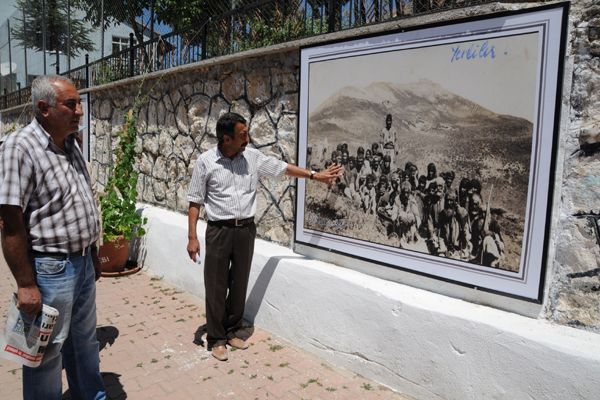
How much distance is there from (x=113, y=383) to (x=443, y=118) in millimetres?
2709

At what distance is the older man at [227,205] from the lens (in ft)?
10.8

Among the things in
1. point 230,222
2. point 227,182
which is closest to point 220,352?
point 230,222

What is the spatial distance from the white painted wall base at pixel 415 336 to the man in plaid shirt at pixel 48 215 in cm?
161

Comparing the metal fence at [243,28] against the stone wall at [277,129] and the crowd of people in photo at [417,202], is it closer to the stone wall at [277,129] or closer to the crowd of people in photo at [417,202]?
the stone wall at [277,129]

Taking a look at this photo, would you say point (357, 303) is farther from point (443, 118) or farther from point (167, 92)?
point (167, 92)

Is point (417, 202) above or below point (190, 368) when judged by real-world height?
above

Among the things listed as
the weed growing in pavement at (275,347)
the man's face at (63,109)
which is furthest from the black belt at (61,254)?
the weed growing in pavement at (275,347)

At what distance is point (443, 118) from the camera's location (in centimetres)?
271

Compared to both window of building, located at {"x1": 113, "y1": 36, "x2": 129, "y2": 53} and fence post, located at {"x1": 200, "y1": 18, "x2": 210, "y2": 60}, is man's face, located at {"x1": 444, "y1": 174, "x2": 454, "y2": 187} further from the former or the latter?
window of building, located at {"x1": 113, "y1": 36, "x2": 129, "y2": 53}

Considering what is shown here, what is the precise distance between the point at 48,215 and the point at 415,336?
2.09m

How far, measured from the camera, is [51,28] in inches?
709

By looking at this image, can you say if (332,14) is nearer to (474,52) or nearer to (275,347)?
(474,52)

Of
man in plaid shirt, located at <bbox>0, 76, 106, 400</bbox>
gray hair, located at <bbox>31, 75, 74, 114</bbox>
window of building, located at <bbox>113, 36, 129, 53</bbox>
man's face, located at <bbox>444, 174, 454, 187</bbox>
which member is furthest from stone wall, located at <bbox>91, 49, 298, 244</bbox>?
window of building, located at <bbox>113, 36, 129, 53</bbox>

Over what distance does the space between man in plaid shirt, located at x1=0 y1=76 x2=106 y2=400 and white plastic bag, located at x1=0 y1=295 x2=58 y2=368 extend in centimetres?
4
